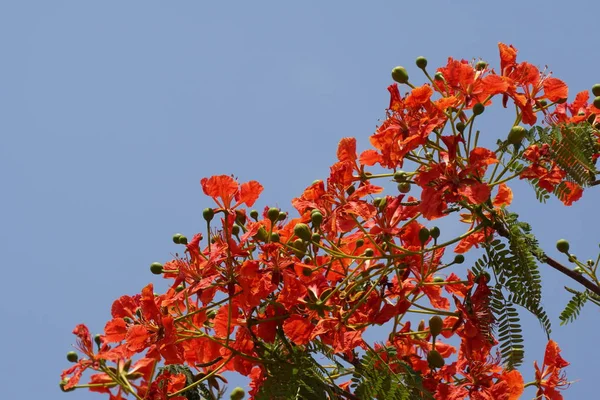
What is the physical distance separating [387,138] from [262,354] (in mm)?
1029

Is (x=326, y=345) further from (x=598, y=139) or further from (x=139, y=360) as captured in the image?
(x=598, y=139)

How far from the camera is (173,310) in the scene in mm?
3289

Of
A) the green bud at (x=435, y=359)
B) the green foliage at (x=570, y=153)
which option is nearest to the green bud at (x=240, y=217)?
the green bud at (x=435, y=359)

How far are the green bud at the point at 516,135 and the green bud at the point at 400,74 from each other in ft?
1.65

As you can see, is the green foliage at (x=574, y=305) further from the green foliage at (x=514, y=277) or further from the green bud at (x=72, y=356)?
the green bud at (x=72, y=356)

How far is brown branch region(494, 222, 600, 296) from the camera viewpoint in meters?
2.95

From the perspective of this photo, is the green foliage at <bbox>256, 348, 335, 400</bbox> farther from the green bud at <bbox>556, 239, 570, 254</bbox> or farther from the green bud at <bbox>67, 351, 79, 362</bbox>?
the green bud at <bbox>556, 239, 570, 254</bbox>

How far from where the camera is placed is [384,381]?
297 centimetres

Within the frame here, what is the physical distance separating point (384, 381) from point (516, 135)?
1070 mm

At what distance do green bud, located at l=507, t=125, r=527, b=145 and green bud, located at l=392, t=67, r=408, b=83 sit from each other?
50 centimetres

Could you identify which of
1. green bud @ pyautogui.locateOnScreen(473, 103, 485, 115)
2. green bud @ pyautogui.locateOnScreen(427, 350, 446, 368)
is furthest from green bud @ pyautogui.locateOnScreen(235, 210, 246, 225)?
green bud @ pyautogui.locateOnScreen(473, 103, 485, 115)

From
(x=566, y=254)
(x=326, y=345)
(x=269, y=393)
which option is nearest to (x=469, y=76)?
(x=566, y=254)

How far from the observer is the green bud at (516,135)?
292cm

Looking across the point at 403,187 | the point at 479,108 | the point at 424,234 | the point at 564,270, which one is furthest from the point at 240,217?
the point at 564,270
